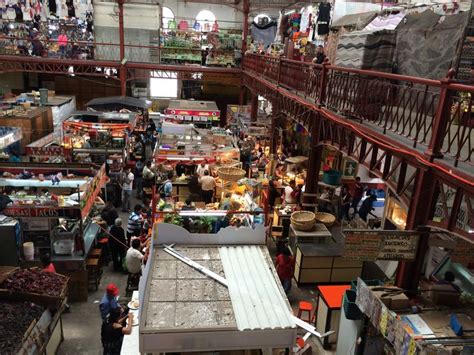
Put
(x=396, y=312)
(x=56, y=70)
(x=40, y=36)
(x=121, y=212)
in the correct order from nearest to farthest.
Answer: (x=396, y=312)
(x=121, y=212)
(x=56, y=70)
(x=40, y=36)

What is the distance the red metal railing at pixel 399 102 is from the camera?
551cm

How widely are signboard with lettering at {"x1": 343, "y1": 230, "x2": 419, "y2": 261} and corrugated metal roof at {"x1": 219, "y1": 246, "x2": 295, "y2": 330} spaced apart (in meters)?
1.24

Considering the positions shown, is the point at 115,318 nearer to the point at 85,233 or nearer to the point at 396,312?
the point at 85,233

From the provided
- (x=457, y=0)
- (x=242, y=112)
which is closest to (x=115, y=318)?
(x=457, y=0)

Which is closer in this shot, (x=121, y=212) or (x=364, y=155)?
(x=364, y=155)

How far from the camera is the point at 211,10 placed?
34375 mm

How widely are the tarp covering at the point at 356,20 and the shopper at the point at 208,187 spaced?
682 cm

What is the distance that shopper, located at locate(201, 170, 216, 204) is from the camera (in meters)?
13.6

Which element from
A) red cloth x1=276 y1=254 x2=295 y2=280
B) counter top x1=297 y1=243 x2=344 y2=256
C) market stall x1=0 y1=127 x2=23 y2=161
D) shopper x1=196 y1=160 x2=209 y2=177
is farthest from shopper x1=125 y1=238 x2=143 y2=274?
market stall x1=0 y1=127 x2=23 y2=161

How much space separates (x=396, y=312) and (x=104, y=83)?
1084 inches

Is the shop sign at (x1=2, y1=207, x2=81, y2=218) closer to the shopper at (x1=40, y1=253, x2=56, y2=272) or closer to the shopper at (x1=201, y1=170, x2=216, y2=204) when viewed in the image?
the shopper at (x1=40, y1=253, x2=56, y2=272)

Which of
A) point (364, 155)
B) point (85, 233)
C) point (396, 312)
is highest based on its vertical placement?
point (364, 155)

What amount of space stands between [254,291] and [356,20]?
10.5 m

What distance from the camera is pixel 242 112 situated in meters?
24.2
